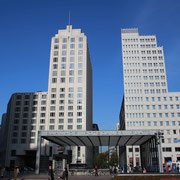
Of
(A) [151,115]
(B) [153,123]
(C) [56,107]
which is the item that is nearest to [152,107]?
(A) [151,115]

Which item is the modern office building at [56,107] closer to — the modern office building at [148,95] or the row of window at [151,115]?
the modern office building at [148,95]

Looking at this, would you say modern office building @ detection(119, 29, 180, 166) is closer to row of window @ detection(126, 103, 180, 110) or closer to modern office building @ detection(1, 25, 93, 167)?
row of window @ detection(126, 103, 180, 110)

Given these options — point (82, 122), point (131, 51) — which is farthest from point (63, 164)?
point (131, 51)

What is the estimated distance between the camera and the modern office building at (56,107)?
8031cm

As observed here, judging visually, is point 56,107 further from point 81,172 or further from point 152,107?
point 81,172

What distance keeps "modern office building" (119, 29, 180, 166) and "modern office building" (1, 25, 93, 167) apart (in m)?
16.6

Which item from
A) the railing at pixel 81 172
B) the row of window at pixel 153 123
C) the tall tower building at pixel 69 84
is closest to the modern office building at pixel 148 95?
the row of window at pixel 153 123

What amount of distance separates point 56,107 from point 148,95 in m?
34.9

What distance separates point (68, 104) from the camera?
82.5 meters

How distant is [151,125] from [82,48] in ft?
132

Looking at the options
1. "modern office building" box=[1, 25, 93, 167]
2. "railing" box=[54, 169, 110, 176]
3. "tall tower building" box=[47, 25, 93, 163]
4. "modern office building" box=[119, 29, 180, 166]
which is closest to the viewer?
"railing" box=[54, 169, 110, 176]

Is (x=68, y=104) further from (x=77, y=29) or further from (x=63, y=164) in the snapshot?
(x=63, y=164)

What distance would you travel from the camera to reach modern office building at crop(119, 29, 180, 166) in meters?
78.2

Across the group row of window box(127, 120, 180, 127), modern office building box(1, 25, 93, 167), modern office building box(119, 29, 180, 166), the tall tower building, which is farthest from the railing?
row of window box(127, 120, 180, 127)
